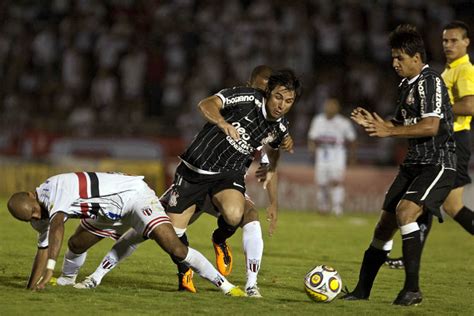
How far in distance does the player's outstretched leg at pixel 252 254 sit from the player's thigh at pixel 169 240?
68cm

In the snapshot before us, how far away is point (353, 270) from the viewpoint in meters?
10.5

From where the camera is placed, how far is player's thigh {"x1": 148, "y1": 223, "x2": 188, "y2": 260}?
788 cm

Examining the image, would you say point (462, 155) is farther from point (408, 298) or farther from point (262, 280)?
point (408, 298)

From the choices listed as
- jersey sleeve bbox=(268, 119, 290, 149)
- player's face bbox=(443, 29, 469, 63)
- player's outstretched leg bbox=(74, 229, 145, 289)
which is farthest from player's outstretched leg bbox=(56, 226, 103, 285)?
player's face bbox=(443, 29, 469, 63)

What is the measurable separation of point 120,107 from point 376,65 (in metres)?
5.66

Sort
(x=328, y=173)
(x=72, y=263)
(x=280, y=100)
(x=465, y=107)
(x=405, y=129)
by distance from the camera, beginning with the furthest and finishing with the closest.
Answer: (x=328, y=173) < (x=465, y=107) < (x=72, y=263) < (x=280, y=100) < (x=405, y=129)

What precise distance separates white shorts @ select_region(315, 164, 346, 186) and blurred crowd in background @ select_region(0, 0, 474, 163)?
1.39 meters

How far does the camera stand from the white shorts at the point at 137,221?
794 cm

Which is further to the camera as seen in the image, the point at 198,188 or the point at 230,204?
the point at 198,188

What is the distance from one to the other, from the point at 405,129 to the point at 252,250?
5.63 ft

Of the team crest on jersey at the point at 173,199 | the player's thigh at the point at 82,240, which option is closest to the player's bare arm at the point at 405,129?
the team crest on jersey at the point at 173,199

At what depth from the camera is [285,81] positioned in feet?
26.9

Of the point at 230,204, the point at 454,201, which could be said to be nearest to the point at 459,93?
the point at 454,201

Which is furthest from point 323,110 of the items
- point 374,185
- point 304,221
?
point 304,221
